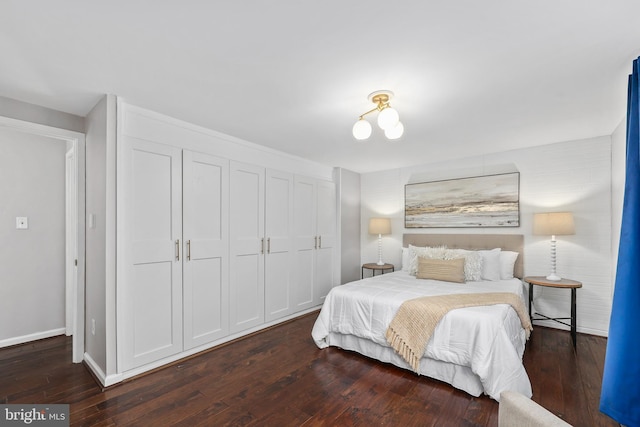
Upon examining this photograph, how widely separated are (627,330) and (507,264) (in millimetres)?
2403

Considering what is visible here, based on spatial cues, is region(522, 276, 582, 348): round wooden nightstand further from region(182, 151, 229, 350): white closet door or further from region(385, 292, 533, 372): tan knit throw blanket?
region(182, 151, 229, 350): white closet door

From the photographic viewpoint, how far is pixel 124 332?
2.61m

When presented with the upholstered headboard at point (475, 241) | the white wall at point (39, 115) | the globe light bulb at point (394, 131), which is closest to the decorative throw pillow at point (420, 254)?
the upholstered headboard at point (475, 241)

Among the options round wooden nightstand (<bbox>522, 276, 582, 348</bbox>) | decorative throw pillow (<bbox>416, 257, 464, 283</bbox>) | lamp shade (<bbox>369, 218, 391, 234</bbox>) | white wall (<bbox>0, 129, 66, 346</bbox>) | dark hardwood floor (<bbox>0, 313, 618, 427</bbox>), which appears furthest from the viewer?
lamp shade (<bbox>369, 218, 391, 234</bbox>)

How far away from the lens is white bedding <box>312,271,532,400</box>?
7.47ft

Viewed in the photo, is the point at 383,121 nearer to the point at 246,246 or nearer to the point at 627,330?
the point at 627,330

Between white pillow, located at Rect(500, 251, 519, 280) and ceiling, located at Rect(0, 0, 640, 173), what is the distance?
1.66m

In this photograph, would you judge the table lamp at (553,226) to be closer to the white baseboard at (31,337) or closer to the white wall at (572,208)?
the white wall at (572,208)

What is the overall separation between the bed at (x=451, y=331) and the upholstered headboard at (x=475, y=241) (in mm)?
13

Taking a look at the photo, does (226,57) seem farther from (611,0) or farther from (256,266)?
(256,266)

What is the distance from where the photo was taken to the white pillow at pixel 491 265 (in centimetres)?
390

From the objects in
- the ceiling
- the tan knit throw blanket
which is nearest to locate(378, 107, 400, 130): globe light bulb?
the ceiling

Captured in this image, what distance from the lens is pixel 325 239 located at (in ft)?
16.5

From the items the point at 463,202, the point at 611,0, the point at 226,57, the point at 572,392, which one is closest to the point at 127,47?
the point at 226,57
